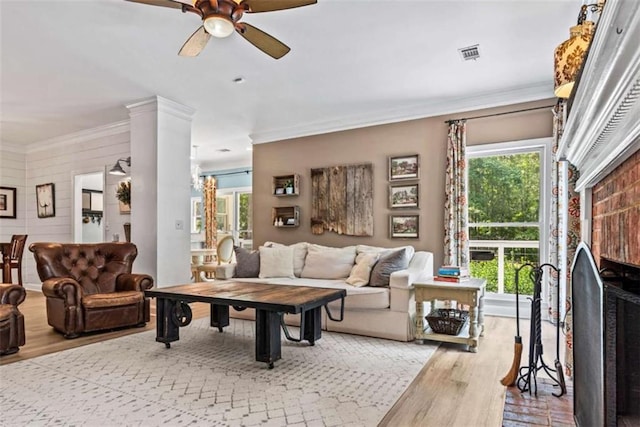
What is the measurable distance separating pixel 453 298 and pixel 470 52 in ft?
7.45

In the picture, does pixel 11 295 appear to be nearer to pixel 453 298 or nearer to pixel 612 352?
pixel 453 298

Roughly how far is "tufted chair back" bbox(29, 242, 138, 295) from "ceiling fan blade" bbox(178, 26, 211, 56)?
9.08 feet

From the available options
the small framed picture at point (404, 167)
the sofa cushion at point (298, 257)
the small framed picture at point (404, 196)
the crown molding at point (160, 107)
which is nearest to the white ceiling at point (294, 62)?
the crown molding at point (160, 107)

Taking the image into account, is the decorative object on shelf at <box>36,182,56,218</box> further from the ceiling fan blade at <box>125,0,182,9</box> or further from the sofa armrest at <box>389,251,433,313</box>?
the sofa armrest at <box>389,251,433,313</box>

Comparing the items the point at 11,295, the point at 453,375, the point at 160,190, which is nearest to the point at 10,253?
the point at 160,190

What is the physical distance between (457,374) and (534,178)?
2.86 meters

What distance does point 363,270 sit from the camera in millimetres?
4164

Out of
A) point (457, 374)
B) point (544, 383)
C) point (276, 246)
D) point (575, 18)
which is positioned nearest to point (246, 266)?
point (276, 246)

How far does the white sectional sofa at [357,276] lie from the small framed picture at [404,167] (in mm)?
1159

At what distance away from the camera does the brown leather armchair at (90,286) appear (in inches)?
148

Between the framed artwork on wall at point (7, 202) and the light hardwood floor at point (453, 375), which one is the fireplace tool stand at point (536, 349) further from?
the framed artwork on wall at point (7, 202)

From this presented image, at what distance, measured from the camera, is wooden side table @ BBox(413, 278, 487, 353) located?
3396 mm

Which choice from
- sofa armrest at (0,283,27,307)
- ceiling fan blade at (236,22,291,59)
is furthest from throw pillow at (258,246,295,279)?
ceiling fan blade at (236,22,291,59)

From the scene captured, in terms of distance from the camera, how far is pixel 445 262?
15.7 feet
